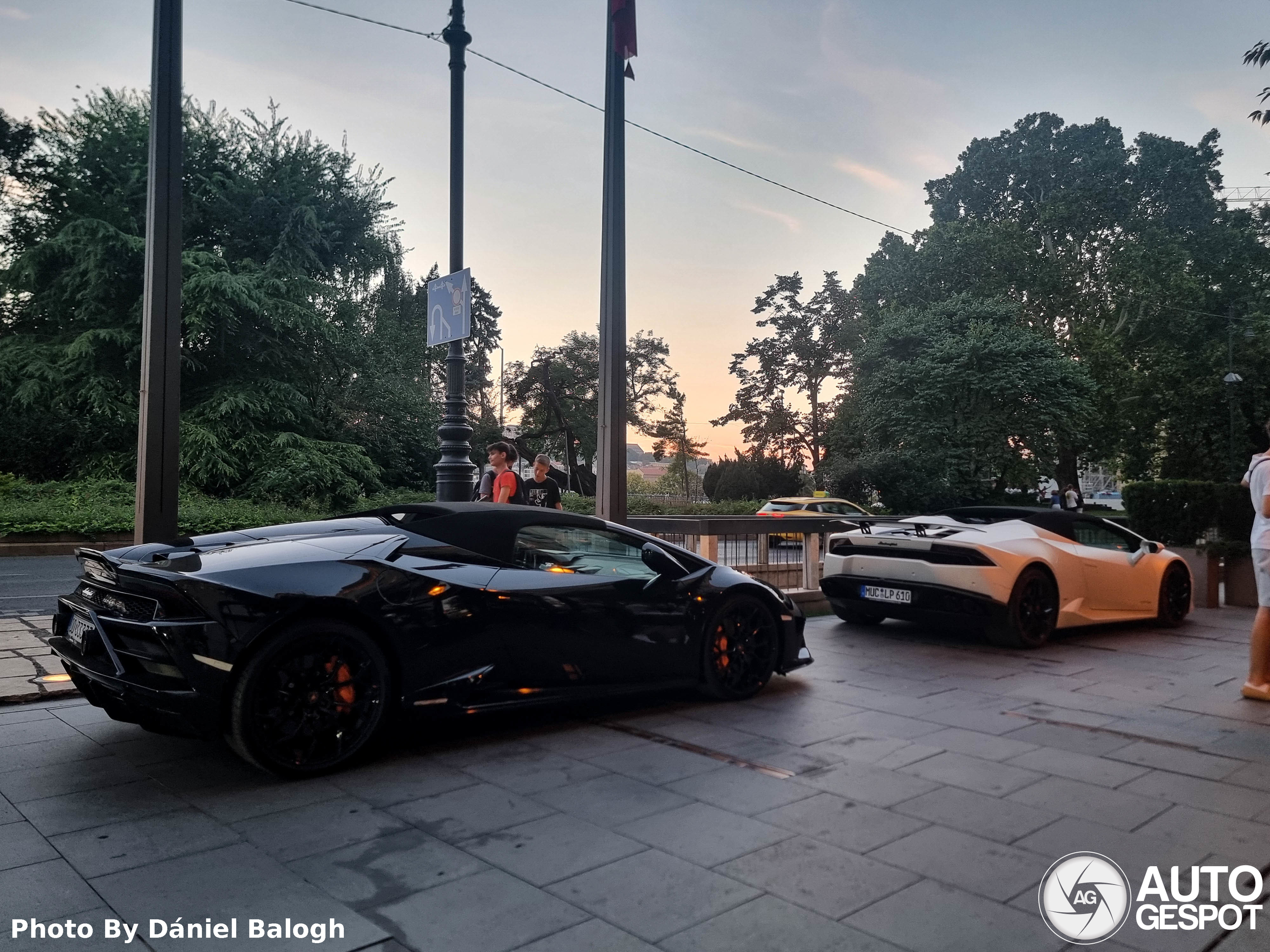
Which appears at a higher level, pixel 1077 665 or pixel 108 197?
pixel 108 197

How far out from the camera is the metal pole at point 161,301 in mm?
6020

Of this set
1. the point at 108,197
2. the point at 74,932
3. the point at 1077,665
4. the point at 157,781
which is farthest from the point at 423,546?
the point at 108,197

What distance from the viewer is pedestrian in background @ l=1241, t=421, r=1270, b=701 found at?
589cm

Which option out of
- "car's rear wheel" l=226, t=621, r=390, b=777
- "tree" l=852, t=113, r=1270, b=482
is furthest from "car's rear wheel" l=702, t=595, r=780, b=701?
"tree" l=852, t=113, r=1270, b=482

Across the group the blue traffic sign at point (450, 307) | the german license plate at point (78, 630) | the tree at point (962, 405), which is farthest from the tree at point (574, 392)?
the german license plate at point (78, 630)

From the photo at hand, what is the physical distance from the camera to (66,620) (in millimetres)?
4453

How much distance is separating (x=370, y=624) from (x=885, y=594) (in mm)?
5336

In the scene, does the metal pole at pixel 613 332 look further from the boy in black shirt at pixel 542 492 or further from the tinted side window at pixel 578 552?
the tinted side window at pixel 578 552

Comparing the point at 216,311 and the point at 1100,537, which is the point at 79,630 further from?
the point at 216,311

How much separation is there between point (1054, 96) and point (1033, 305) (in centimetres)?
879

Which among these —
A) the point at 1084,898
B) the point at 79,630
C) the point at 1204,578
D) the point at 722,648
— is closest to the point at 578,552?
the point at 722,648

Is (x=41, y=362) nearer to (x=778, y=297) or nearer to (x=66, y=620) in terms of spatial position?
(x=66, y=620)

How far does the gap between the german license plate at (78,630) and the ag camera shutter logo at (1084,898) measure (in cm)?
395

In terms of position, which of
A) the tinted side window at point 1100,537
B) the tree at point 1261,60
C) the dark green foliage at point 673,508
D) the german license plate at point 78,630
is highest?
the tree at point 1261,60
